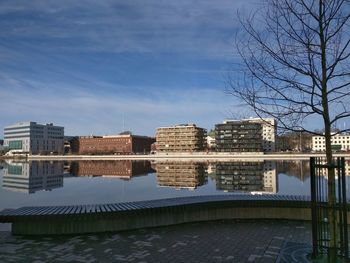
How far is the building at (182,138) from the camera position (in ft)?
564

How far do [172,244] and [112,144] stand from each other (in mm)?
177123

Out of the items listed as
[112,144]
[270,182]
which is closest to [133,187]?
[270,182]

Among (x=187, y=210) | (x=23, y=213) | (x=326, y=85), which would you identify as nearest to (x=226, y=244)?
(x=187, y=210)

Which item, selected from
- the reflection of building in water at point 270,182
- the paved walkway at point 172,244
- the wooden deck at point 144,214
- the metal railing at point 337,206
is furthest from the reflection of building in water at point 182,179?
the metal railing at point 337,206

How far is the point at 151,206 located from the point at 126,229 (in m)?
1.04

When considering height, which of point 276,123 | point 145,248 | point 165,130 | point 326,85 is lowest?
point 145,248

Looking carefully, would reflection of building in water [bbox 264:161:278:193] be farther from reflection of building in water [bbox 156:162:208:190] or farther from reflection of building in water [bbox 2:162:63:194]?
reflection of building in water [bbox 2:162:63:194]

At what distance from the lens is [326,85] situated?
24.7 ft

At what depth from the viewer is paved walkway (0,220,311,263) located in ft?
27.1

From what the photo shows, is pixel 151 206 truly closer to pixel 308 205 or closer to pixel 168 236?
pixel 168 236

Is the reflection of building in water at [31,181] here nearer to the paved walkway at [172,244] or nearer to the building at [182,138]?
the paved walkway at [172,244]

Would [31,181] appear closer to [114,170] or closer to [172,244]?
[114,170]

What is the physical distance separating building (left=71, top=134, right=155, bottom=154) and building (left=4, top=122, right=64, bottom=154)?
10.5m

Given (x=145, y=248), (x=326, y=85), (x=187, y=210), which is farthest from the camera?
(x=187, y=210)
